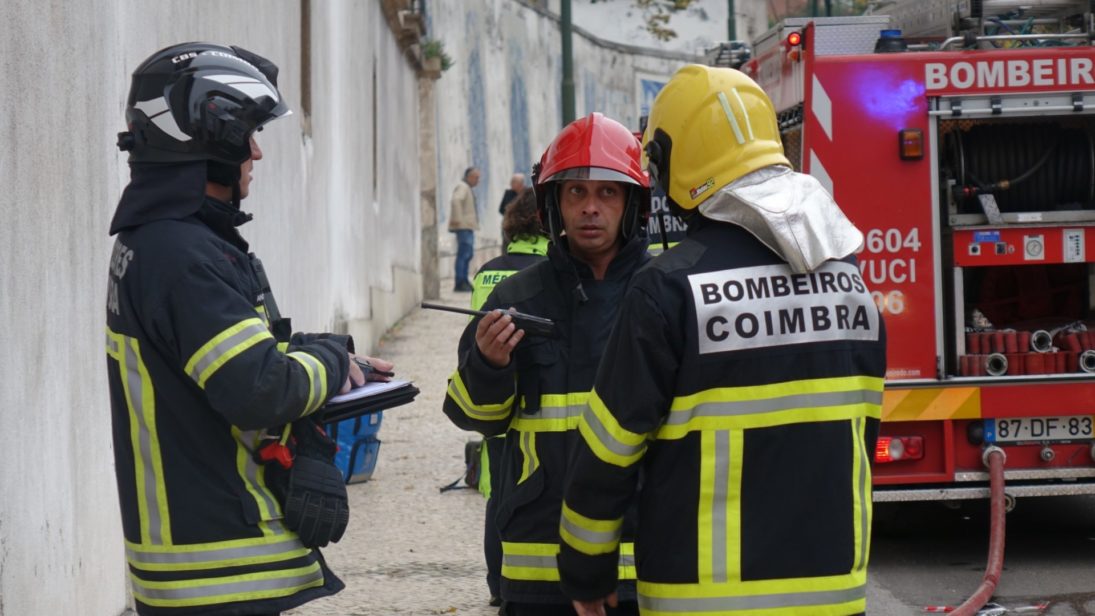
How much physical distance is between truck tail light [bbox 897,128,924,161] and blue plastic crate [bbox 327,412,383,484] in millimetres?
3314

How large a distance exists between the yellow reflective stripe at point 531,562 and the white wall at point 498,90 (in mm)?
17836

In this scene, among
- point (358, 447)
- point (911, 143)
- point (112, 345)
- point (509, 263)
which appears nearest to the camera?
point (112, 345)

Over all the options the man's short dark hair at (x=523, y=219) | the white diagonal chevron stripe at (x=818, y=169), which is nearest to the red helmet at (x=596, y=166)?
the man's short dark hair at (x=523, y=219)

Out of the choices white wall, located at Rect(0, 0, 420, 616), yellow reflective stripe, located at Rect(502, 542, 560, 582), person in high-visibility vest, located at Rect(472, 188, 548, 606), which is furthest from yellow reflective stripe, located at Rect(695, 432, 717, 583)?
person in high-visibility vest, located at Rect(472, 188, 548, 606)

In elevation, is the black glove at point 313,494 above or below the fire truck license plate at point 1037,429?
above

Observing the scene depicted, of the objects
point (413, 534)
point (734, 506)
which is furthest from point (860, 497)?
point (413, 534)

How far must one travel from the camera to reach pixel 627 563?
355 centimetres

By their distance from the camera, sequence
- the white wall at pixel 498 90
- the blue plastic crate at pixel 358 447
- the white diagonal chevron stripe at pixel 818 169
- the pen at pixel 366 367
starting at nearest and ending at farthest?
the pen at pixel 366 367 → the white diagonal chevron stripe at pixel 818 169 → the blue plastic crate at pixel 358 447 → the white wall at pixel 498 90

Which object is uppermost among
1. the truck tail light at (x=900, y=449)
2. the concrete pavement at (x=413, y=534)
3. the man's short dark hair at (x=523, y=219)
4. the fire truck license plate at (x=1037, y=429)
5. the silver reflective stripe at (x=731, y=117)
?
the silver reflective stripe at (x=731, y=117)

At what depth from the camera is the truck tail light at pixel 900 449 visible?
7.04 m

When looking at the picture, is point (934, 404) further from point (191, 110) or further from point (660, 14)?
point (660, 14)

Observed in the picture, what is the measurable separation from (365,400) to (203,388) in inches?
17.6

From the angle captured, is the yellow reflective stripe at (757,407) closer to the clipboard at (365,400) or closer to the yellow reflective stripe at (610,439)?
the yellow reflective stripe at (610,439)

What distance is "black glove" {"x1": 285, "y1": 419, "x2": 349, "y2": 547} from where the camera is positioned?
3.20m
